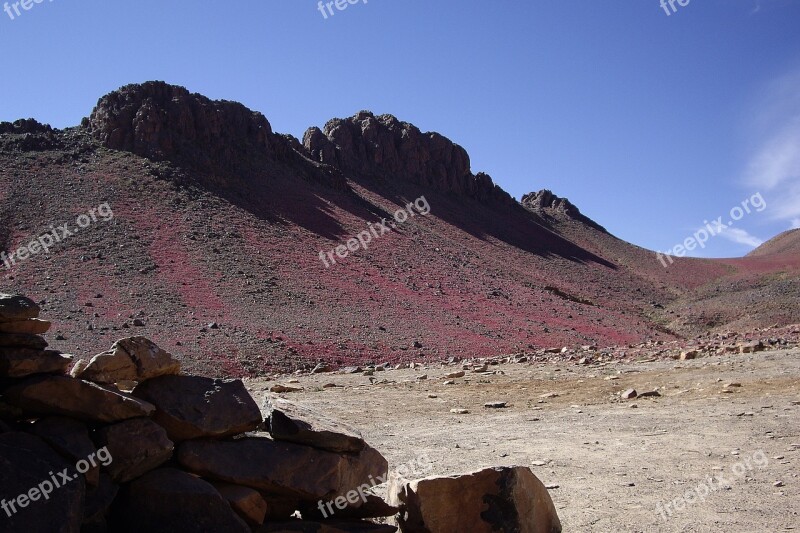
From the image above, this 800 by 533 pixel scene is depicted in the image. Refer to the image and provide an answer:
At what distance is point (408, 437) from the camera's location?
1062 cm

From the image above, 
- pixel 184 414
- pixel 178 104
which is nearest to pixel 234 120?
pixel 178 104

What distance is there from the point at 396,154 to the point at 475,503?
266ft

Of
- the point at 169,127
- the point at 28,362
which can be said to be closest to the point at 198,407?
the point at 28,362

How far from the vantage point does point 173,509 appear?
15.8ft

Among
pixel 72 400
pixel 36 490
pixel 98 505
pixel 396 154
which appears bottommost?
pixel 98 505

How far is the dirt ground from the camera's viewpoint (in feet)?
22.3

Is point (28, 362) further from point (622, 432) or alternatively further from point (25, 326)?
point (622, 432)

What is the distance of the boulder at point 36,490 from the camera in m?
4.15

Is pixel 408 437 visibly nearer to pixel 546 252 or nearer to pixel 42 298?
pixel 42 298

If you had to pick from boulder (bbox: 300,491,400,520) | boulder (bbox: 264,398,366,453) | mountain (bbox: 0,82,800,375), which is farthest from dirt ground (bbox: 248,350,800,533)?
mountain (bbox: 0,82,800,375)

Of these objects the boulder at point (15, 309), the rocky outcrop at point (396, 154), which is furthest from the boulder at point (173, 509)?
the rocky outcrop at point (396, 154)

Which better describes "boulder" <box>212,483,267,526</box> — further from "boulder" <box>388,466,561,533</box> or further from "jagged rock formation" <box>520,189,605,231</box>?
"jagged rock formation" <box>520,189,605,231</box>

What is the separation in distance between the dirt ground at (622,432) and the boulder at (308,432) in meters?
1.29

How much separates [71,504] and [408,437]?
6.88m
